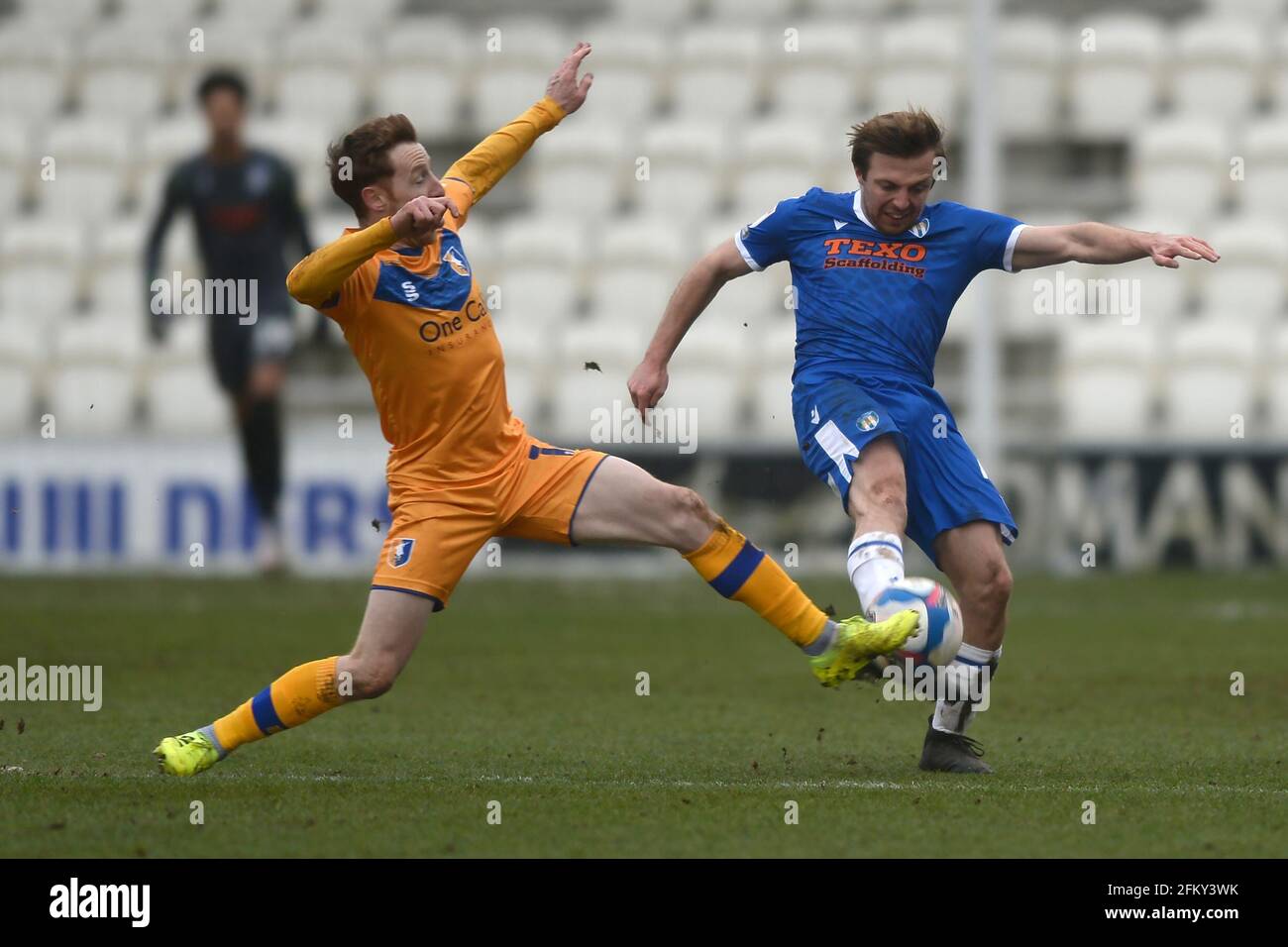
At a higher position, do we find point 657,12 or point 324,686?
point 657,12

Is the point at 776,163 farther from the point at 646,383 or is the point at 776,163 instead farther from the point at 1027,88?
the point at 646,383

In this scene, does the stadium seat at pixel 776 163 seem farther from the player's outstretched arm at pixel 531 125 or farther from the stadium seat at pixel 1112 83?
the player's outstretched arm at pixel 531 125

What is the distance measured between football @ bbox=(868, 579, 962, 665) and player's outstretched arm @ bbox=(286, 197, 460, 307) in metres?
1.72

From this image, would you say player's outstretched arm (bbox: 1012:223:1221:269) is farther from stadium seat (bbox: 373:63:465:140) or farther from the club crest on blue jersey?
stadium seat (bbox: 373:63:465:140)

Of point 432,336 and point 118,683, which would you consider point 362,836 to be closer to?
point 432,336

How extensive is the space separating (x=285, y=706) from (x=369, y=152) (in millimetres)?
1712

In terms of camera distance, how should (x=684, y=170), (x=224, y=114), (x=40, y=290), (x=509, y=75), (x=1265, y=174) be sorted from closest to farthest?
(x=224, y=114) → (x=1265, y=174) → (x=40, y=290) → (x=684, y=170) → (x=509, y=75)

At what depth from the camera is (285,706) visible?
598cm

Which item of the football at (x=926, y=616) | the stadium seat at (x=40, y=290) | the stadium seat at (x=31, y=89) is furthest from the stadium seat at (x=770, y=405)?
the football at (x=926, y=616)

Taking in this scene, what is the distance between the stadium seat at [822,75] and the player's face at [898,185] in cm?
1141

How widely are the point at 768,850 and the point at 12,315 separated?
13.1 metres

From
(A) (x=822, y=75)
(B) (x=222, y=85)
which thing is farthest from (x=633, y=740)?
(A) (x=822, y=75)

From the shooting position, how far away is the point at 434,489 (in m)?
6.18
